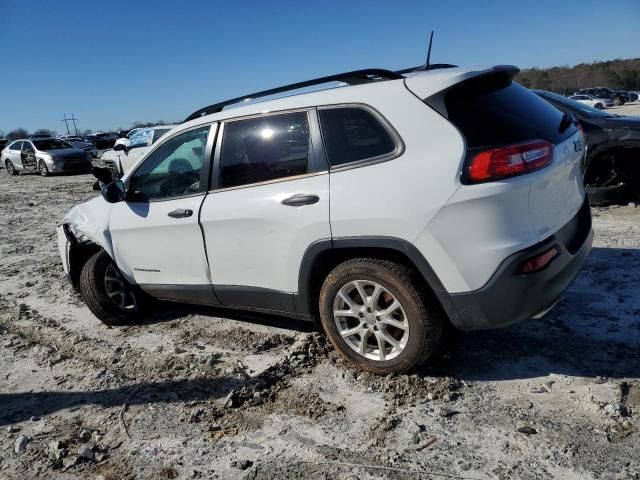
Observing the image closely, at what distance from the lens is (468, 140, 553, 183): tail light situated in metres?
2.66

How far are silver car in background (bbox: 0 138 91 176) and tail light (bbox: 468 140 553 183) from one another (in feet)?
66.8

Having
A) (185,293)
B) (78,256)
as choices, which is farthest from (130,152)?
(185,293)

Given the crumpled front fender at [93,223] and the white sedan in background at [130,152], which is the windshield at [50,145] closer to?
the white sedan in background at [130,152]

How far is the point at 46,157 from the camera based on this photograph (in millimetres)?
19875

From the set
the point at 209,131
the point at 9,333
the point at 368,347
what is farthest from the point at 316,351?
the point at 9,333

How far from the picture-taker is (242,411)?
10.3ft

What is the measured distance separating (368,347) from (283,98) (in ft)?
5.84

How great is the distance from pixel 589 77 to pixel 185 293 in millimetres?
83452

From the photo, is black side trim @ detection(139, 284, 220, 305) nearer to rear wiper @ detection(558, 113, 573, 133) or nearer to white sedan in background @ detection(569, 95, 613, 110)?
rear wiper @ detection(558, 113, 573, 133)

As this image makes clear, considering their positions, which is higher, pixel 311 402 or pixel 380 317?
pixel 380 317

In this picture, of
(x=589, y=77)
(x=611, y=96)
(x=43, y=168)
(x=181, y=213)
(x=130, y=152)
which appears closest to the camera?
(x=181, y=213)

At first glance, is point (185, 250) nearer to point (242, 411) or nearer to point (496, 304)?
point (242, 411)

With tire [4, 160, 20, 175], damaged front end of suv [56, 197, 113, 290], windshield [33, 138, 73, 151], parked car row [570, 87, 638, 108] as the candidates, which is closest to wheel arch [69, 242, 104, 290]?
damaged front end of suv [56, 197, 113, 290]

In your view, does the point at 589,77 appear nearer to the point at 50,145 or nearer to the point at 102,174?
the point at 50,145
